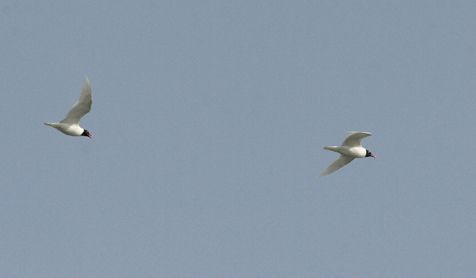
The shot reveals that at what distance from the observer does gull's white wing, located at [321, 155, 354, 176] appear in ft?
309

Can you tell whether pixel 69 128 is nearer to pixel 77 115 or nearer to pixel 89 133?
pixel 77 115

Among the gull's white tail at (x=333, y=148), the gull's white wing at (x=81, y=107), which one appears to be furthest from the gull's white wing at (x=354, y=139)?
the gull's white wing at (x=81, y=107)

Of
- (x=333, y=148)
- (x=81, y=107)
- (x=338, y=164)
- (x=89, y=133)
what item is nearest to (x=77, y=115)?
(x=81, y=107)

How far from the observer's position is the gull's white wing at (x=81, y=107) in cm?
8506

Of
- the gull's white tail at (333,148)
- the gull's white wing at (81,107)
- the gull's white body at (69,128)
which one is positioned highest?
the gull's white wing at (81,107)

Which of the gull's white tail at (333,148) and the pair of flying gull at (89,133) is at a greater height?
the pair of flying gull at (89,133)

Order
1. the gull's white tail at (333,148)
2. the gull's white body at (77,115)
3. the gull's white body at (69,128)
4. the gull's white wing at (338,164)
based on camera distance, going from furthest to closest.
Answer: the gull's white wing at (338,164), the gull's white tail at (333,148), the gull's white body at (69,128), the gull's white body at (77,115)

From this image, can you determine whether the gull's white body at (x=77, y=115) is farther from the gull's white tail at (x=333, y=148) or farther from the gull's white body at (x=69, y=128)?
the gull's white tail at (x=333, y=148)

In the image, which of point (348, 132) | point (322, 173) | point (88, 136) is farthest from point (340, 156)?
point (88, 136)

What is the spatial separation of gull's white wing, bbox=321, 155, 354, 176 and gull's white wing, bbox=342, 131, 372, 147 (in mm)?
2765

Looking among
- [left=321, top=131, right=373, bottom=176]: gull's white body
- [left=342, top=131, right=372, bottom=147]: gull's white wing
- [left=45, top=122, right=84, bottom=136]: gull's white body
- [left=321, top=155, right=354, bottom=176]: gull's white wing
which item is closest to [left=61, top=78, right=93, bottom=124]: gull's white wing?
[left=45, top=122, right=84, bottom=136]: gull's white body

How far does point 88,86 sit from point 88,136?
722cm

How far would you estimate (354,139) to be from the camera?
89625 mm

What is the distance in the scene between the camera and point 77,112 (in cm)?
8694
